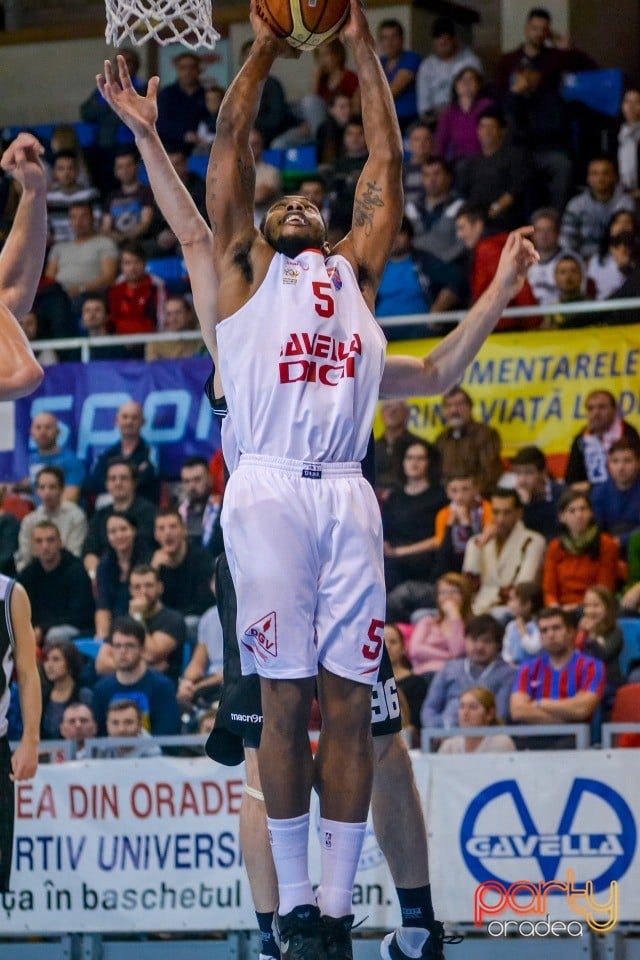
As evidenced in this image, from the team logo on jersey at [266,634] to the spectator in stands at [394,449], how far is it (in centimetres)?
818

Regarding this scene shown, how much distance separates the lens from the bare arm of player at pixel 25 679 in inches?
361

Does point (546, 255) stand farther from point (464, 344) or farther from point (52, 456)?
point (464, 344)

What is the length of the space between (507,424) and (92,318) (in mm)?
4661

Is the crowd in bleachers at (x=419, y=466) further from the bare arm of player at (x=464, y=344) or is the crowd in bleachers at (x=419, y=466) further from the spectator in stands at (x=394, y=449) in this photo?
the bare arm of player at (x=464, y=344)

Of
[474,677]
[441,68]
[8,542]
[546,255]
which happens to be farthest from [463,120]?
[474,677]

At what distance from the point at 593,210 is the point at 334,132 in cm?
389

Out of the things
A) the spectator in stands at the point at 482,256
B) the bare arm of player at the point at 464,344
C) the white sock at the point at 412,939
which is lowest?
the white sock at the point at 412,939

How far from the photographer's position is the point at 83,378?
1599cm

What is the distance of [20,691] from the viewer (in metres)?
9.20

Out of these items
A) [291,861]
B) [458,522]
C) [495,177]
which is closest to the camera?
[291,861]

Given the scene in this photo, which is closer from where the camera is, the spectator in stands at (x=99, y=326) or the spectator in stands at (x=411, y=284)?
the spectator in stands at (x=411, y=284)

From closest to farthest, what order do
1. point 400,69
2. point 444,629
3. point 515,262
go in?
point 515,262 < point 444,629 < point 400,69

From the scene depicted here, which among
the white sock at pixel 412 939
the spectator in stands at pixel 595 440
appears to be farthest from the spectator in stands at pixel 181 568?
the white sock at pixel 412 939

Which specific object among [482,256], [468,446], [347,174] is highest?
[347,174]
